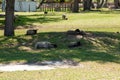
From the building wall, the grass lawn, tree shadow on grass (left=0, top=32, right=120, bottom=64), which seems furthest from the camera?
the building wall

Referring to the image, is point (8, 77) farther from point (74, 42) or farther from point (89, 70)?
point (74, 42)

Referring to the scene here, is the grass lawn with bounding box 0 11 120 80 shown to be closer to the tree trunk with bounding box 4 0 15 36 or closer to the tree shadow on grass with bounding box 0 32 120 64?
the tree shadow on grass with bounding box 0 32 120 64

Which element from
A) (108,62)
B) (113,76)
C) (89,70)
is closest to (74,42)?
(108,62)

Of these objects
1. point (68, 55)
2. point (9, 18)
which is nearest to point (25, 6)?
point (9, 18)

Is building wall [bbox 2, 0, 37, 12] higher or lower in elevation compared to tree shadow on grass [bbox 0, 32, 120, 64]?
higher

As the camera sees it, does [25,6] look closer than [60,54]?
No

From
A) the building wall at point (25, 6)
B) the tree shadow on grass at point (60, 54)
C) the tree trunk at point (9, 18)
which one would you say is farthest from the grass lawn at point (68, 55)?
the building wall at point (25, 6)

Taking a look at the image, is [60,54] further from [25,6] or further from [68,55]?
[25,6]

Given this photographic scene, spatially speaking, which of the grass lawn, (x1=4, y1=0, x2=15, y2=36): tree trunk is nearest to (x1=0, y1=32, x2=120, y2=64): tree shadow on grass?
the grass lawn

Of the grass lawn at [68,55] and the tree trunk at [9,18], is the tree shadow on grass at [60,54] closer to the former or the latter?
the grass lawn at [68,55]

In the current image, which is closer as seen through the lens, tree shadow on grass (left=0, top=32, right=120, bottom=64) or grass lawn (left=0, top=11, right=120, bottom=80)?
grass lawn (left=0, top=11, right=120, bottom=80)

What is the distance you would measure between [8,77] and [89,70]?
7.87ft

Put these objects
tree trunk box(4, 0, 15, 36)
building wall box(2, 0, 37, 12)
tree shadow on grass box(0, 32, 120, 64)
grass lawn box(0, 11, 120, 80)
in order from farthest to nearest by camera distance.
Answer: building wall box(2, 0, 37, 12)
tree trunk box(4, 0, 15, 36)
tree shadow on grass box(0, 32, 120, 64)
grass lawn box(0, 11, 120, 80)

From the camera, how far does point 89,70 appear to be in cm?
1180
